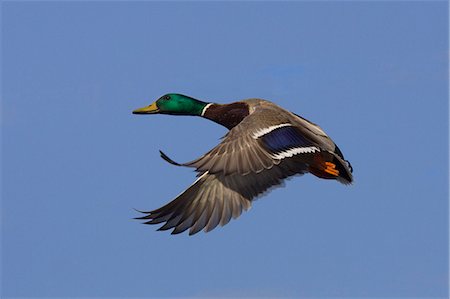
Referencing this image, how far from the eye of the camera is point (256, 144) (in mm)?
11844

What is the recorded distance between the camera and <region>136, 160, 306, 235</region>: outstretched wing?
13250mm

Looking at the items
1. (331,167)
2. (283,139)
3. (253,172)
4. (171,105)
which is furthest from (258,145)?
(171,105)

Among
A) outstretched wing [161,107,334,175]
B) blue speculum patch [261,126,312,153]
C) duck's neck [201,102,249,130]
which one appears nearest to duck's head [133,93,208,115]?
duck's neck [201,102,249,130]

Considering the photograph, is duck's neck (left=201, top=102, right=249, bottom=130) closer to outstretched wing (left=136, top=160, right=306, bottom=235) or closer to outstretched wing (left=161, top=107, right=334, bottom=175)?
outstretched wing (left=161, top=107, right=334, bottom=175)

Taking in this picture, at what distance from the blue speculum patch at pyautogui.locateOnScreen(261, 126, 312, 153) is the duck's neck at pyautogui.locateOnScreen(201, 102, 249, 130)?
1.35 m

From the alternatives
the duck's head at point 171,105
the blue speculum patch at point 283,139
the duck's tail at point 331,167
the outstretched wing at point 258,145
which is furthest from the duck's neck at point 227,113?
the blue speculum patch at point 283,139

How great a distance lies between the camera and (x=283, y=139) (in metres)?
12.3

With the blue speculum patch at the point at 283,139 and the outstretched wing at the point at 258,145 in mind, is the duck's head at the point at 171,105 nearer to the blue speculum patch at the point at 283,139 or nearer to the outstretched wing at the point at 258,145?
the outstretched wing at the point at 258,145

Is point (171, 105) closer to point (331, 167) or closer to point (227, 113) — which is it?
point (227, 113)

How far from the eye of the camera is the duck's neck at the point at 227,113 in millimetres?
13867

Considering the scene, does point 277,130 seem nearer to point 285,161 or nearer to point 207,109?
point 285,161

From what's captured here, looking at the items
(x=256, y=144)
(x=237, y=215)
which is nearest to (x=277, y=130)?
(x=256, y=144)

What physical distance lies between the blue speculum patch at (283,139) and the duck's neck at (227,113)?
1354mm

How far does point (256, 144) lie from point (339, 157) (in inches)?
80.4
